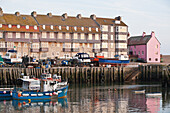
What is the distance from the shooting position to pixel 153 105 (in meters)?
48.6

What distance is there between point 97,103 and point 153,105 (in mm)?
7757

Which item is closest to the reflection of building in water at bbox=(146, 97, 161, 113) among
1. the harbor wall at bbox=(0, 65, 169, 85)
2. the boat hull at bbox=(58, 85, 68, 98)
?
the boat hull at bbox=(58, 85, 68, 98)

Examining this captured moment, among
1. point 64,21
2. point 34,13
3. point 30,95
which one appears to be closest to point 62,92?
point 30,95

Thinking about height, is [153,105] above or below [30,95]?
below

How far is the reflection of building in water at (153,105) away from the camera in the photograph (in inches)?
1781

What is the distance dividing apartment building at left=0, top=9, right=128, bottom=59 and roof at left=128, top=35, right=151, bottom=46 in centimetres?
656

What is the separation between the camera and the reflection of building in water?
45.2 metres

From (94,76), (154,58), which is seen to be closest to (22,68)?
(94,76)

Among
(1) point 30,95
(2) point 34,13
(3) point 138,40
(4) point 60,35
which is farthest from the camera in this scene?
(3) point 138,40

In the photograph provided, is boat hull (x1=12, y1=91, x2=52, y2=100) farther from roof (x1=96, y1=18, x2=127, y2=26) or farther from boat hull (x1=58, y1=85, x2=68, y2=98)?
roof (x1=96, y1=18, x2=127, y2=26)

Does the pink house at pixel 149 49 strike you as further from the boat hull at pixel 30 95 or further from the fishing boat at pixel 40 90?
the boat hull at pixel 30 95

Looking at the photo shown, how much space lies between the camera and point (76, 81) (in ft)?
240

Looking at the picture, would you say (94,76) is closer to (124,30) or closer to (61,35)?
(61,35)

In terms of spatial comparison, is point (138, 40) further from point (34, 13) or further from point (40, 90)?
point (40, 90)
